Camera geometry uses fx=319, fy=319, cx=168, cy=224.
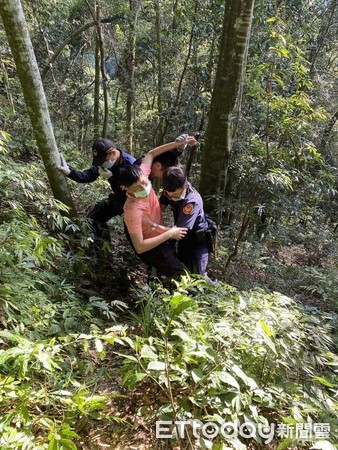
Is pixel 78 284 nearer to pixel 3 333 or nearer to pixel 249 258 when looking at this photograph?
pixel 3 333

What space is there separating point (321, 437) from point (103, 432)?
119 centimetres

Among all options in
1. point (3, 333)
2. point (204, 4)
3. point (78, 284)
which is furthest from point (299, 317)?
point (204, 4)

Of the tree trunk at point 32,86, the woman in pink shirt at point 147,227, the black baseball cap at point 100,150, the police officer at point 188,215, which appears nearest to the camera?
the tree trunk at point 32,86

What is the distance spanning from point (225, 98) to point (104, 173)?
1.94m

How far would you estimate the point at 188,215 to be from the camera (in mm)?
3402

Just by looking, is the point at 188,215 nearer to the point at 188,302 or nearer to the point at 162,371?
the point at 188,302

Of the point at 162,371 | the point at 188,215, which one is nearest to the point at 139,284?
the point at 188,215

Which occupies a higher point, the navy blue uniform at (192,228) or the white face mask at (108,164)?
the white face mask at (108,164)

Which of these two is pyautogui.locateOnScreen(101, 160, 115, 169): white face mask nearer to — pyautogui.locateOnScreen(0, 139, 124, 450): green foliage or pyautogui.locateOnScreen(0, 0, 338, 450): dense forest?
pyautogui.locateOnScreen(0, 0, 338, 450): dense forest

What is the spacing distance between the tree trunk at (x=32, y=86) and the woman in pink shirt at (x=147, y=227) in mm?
890

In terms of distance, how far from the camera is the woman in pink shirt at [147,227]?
3154 mm

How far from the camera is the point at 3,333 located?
5.96 feet

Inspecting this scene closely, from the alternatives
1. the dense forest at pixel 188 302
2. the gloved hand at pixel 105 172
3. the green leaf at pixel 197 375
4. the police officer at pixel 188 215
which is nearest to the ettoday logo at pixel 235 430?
the dense forest at pixel 188 302

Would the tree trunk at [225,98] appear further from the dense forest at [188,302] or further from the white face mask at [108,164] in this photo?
the white face mask at [108,164]
